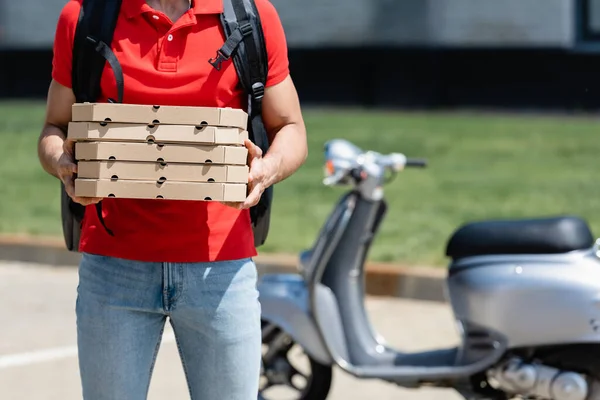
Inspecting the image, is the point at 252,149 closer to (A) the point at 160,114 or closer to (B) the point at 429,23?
(A) the point at 160,114

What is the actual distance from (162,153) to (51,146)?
322mm

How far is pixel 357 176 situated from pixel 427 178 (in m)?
7.08

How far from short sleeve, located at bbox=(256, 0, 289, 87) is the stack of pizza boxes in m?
0.23

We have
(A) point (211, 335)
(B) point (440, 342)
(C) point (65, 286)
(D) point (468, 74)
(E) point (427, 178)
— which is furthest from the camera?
(D) point (468, 74)

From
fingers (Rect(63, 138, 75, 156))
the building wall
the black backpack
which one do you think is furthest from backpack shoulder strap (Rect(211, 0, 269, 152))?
the building wall

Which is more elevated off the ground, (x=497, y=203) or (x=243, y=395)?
(x=243, y=395)

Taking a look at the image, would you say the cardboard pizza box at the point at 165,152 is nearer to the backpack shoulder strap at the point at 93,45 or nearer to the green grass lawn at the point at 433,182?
the backpack shoulder strap at the point at 93,45

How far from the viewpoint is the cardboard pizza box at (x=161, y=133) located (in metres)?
2.81

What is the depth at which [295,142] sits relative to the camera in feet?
10.0

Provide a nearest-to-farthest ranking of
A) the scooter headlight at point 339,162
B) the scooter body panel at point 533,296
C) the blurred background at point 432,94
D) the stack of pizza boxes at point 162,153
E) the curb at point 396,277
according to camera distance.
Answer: the stack of pizza boxes at point 162,153
the scooter body panel at point 533,296
the scooter headlight at point 339,162
the curb at point 396,277
the blurred background at point 432,94

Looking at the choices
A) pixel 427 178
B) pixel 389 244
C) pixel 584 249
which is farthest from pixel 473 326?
pixel 427 178

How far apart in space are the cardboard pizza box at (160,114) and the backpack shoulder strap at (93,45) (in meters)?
0.09

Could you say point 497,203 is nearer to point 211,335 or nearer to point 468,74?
point 211,335

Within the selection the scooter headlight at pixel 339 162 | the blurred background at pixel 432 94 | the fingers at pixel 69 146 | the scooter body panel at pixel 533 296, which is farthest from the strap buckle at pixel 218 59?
the blurred background at pixel 432 94
